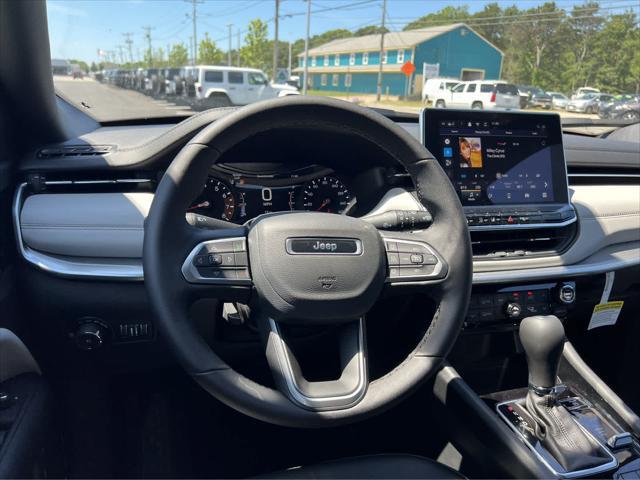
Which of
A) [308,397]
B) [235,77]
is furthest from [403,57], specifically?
[308,397]

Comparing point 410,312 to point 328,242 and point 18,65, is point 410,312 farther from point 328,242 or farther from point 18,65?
point 18,65

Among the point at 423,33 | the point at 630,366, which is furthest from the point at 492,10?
the point at 630,366

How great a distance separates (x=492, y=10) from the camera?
27375 mm

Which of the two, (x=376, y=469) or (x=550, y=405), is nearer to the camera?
(x=376, y=469)

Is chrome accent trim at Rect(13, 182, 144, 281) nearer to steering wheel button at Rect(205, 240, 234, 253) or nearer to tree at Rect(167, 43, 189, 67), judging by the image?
steering wheel button at Rect(205, 240, 234, 253)

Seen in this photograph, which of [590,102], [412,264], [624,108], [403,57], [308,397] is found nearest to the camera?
[308,397]

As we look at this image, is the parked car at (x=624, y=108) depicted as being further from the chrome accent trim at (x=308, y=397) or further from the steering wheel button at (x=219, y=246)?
the steering wheel button at (x=219, y=246)

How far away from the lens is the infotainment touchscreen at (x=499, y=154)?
1.99 m

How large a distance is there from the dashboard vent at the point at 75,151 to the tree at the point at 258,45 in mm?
33159

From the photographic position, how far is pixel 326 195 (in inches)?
Result: 77.8

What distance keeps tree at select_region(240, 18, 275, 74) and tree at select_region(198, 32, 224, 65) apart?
21.0 ft

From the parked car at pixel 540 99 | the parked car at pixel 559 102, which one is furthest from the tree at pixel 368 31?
A: the parked car at pixel 559 102

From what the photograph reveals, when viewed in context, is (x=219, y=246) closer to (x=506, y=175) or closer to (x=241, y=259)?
(x=241, y=259)

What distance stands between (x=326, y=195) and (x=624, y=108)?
11.4ft
